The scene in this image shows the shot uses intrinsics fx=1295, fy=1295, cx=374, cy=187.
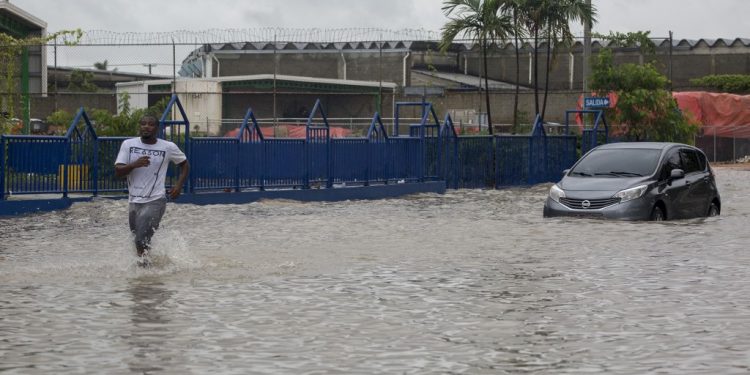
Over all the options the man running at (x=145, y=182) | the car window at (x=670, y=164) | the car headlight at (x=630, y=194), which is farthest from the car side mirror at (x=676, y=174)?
the man running at (x=145, y=182)

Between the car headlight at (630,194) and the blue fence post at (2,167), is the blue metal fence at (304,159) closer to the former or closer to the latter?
the blue fence post at (2,167)

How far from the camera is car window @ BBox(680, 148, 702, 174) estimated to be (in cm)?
2119

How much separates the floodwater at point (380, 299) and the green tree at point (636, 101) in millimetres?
17220

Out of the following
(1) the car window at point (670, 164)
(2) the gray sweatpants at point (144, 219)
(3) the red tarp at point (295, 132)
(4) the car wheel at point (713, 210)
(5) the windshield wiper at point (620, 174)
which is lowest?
(4) the car wheel at point (713, 210)

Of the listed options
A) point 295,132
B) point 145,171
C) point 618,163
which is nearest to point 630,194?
point 618,163

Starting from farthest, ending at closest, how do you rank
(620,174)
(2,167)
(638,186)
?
(2,167) < (620,174) < (638,186)

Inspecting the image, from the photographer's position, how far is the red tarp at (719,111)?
177 ft

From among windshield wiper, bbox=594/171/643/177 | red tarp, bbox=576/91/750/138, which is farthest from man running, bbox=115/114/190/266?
red tarp, bbox=576/91/750/138

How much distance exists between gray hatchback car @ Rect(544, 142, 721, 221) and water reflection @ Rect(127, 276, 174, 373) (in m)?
8.68

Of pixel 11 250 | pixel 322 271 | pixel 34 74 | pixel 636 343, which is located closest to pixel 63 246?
pixel 11 250

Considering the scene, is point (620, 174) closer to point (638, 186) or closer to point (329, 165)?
point (638, 186)

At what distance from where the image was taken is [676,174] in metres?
19.9

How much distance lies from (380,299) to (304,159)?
16.7m

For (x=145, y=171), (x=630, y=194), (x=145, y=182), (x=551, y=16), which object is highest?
(x=551, y=16)
